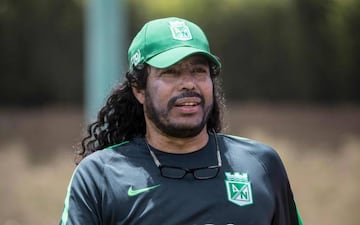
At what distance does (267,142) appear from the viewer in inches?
577

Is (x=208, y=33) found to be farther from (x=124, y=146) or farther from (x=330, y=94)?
(x=124, y=146)

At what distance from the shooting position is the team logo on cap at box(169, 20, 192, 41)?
11.1 feet

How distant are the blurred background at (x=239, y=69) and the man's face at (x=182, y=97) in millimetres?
11319

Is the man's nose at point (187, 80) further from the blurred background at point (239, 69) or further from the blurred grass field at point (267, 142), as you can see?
the blurred background at point (239, 69)

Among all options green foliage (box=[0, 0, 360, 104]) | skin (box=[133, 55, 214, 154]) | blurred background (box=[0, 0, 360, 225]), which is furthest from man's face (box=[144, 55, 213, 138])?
green foliage (box=[0, 0, 360, 104])

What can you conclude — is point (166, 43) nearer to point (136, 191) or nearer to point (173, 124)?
point (173, 124)

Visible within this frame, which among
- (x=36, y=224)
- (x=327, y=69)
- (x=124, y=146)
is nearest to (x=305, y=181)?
(x=36, y=224)

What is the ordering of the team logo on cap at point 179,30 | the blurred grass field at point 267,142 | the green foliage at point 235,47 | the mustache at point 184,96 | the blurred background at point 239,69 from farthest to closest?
the green foliage at point 235,47 → the blurred background at point 239,69 → the blurred grass field at point 267,142 → the team logo on cap at point 179,30 → the mustache at point 184,96

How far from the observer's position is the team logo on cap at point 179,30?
11.1 feet

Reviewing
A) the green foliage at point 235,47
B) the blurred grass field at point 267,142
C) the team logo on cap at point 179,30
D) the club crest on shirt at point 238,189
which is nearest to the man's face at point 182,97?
the team logo on cap at point 179,30

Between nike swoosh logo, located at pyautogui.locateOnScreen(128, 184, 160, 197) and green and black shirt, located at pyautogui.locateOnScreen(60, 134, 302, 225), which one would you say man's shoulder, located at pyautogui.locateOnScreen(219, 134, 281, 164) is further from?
nike swoosh logo, located at pyautogui.locateOnScreen(128, 184, 160, 197)

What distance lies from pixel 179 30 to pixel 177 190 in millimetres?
634

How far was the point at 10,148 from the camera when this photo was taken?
52.4ft

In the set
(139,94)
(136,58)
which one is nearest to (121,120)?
(139,94)
